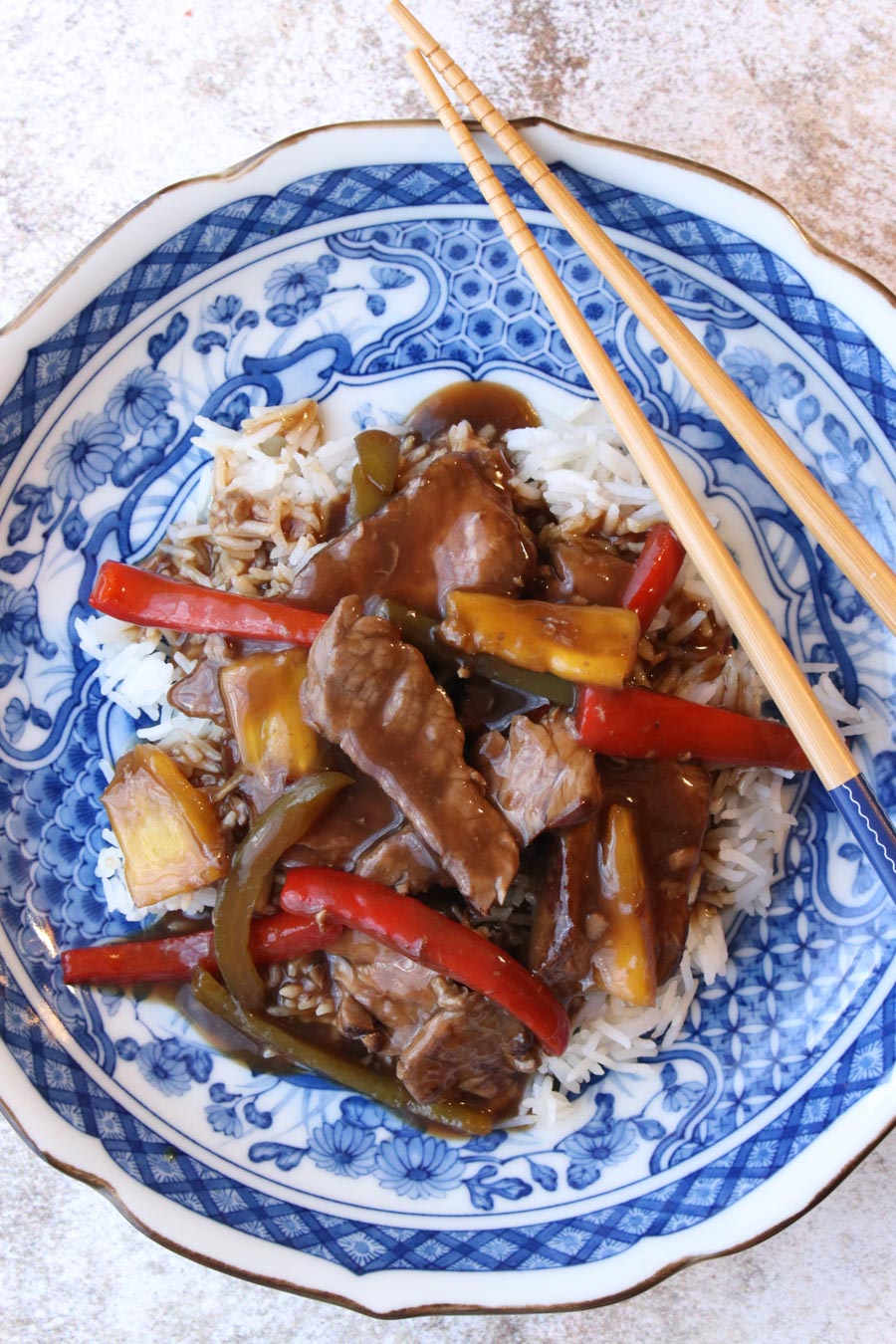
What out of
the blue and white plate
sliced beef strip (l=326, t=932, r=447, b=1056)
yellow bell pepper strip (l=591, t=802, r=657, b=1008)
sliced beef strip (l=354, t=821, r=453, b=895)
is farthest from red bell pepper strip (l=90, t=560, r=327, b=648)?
yellow bell pepper strip (l=591, t=802, r=657, b=1008)

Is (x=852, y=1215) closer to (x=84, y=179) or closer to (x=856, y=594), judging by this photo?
(x=856, y=594)

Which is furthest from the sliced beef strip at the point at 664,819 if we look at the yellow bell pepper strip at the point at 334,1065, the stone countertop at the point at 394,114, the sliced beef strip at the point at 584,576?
the stone countertop at the point at 394,114

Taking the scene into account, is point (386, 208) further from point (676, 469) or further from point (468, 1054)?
point (468, 1054)

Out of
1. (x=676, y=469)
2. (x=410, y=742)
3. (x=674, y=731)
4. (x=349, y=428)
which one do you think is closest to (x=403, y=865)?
(x=410, y=742)

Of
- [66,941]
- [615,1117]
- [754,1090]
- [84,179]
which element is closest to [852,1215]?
[754,1090]

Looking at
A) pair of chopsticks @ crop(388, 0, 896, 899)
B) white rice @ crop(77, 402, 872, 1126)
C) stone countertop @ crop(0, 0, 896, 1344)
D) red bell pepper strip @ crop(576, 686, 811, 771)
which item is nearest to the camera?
pair of chopsticks @ crop(388, 0, 896, 899)

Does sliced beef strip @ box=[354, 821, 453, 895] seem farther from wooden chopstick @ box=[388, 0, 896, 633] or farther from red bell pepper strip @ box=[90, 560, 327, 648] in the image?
wooden chopstick @ box=[388, 0, 896, 633]

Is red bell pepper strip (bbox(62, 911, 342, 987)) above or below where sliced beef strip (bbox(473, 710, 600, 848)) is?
below

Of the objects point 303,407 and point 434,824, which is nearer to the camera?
point 434,824

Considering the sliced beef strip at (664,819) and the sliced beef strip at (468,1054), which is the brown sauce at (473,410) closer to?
the sliced beef strip at (664,819)
